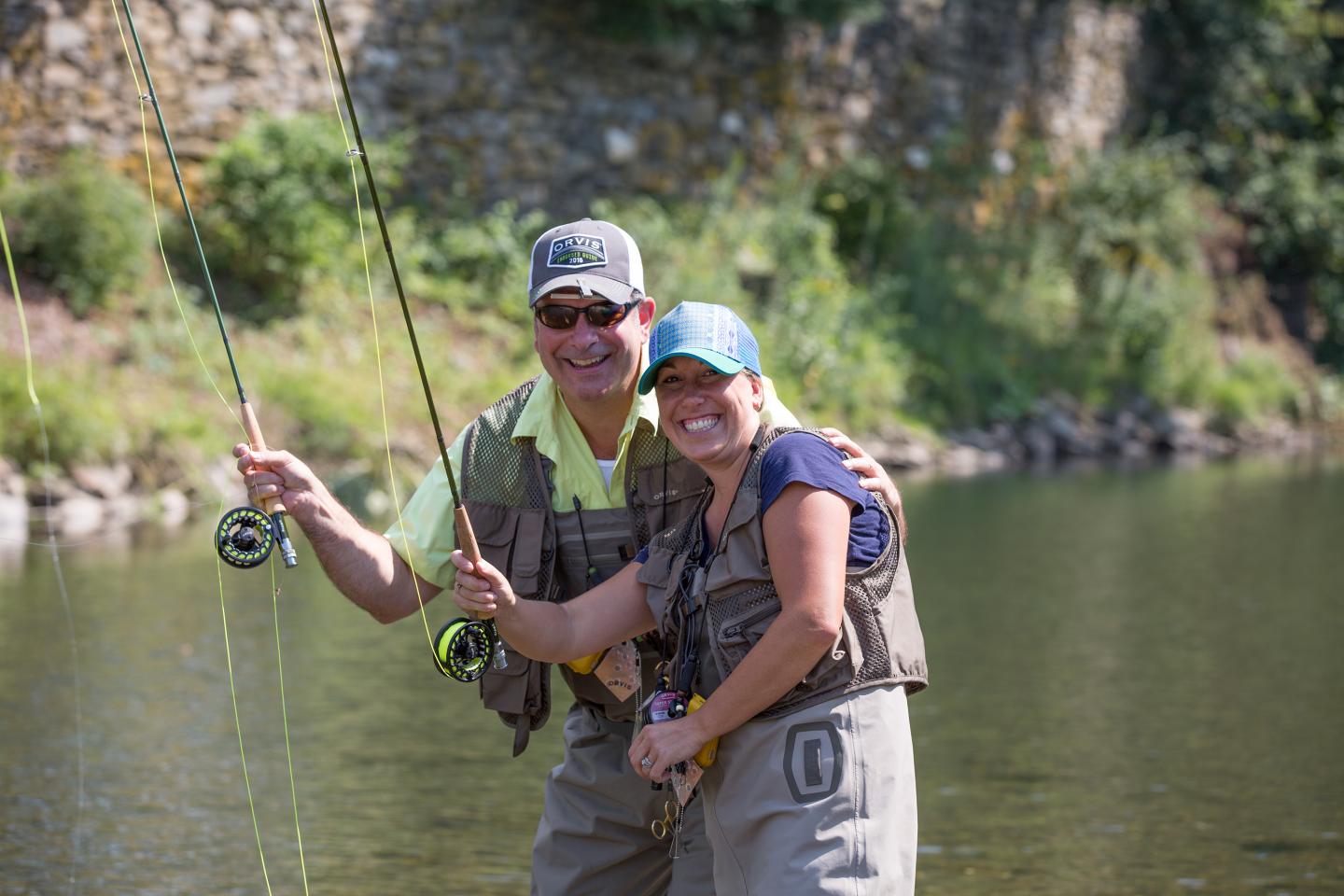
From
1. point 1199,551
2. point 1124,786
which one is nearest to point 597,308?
point 1124,786

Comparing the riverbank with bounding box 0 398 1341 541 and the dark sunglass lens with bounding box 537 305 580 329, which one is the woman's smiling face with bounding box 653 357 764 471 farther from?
the riverbank with bounding box 0 398 1341 541

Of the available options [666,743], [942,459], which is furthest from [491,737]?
[942,459]

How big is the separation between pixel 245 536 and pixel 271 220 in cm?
1231

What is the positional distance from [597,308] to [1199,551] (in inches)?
360

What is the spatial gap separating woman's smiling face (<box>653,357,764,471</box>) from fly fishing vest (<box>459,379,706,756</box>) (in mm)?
482

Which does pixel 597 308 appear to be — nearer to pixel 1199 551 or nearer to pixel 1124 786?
pixel 1124 786

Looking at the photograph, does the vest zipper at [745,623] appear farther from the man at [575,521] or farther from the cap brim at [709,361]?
the man at [575,521]

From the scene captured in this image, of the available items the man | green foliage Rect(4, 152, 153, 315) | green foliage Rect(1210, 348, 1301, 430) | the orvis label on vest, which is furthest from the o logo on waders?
green foliage Rect(1210, 348, 1301, 430)

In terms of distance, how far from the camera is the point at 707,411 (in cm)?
322

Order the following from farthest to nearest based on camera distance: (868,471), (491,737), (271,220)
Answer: (271,220), (491,737), (868,471)

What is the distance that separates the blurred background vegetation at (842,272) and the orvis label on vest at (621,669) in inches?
370

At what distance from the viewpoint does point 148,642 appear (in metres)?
8.41

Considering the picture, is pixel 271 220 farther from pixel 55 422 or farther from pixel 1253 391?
pixel 1253 391

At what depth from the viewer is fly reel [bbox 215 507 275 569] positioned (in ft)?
11.9
